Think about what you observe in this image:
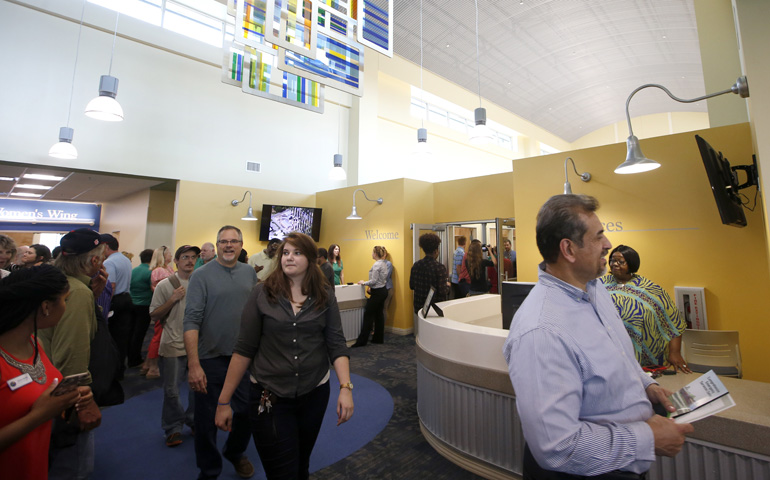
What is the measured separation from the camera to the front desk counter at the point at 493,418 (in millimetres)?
1521

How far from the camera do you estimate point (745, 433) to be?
1492 mm

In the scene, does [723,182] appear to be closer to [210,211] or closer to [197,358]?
[197,358]

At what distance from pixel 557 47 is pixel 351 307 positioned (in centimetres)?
1003

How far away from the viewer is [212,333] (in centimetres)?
210

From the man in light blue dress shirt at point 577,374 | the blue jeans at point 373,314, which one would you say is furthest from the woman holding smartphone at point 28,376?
the blue jeans at point 373,314

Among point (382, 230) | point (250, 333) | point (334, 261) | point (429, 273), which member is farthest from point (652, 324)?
point (382, 230)

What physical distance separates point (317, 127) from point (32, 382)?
8.78m

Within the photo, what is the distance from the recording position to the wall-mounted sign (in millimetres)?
10664

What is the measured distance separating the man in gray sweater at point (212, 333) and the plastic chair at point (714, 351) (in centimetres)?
342

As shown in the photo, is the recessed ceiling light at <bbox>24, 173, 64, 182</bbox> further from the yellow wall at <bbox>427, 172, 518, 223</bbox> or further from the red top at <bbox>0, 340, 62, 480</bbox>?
the red top at <bbox>0, 340, 62, 480</bbox>

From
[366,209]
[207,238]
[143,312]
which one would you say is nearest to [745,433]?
[143,312]

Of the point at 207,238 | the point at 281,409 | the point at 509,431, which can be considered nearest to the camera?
the point at 281,409

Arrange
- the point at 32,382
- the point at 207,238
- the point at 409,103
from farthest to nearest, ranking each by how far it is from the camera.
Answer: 1. the point at 409,103
2. the point at 207,238
3. the point at 32,382

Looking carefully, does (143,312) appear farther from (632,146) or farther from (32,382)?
(632,146)
